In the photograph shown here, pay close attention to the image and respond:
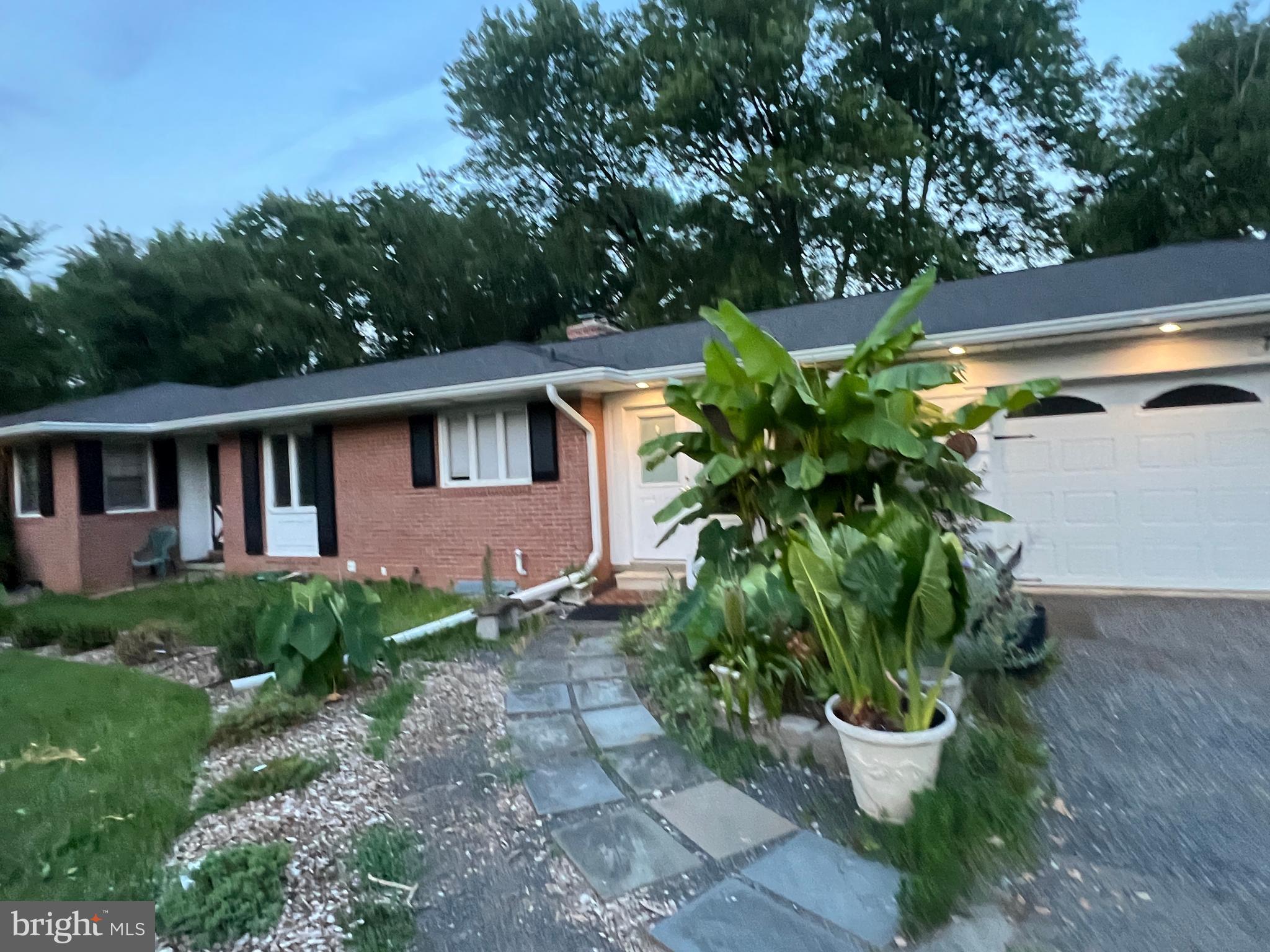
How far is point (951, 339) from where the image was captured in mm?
7270

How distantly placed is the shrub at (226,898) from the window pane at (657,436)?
6255mm

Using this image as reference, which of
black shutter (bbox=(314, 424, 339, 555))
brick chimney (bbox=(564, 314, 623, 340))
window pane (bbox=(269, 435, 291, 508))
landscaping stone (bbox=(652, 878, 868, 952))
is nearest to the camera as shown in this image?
landscaping stone (bbox=(652, 878, 868, 952))

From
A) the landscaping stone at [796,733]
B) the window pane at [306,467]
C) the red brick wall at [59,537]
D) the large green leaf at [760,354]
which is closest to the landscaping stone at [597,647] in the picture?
the landscaping stone at [796,733]

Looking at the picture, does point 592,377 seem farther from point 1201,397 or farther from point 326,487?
point 1201,397

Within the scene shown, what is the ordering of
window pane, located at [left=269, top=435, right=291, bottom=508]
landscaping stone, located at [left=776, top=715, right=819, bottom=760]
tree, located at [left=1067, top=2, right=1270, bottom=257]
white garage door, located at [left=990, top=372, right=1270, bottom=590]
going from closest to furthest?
landscaping stone, located at [left=776, top=715, right=819, bottom=760] → white garage door, located at [left=990, top=372, right=1270, bottom=590] → window pane, located at [left=269, top=435, right=291, bottom=508] → tree, located at [left=1067, top=2, right=1270, bottom=257]

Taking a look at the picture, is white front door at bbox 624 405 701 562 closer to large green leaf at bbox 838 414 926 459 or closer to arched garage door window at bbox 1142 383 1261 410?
large green leaf at bbox 838 414 926 459

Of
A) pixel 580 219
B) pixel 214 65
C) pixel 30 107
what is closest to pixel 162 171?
pixel 30 107

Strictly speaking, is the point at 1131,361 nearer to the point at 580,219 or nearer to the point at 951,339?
the point at 951,339

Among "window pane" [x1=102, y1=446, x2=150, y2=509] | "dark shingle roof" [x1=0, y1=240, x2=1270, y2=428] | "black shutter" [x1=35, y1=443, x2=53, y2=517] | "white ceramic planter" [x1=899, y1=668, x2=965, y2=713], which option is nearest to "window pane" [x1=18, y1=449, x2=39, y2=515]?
"black shutter" [x1=35, y1=443, x2=53, y2=517]

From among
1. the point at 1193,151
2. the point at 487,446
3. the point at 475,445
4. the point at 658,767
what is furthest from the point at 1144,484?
the point at 1193,151

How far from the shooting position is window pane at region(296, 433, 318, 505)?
443 inches

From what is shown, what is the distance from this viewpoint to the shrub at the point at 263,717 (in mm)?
4586

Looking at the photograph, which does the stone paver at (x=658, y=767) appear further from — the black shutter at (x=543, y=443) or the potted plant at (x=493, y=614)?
the black shutter at (x=543, y=443)

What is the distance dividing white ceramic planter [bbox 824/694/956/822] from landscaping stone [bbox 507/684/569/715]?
2.16 m
